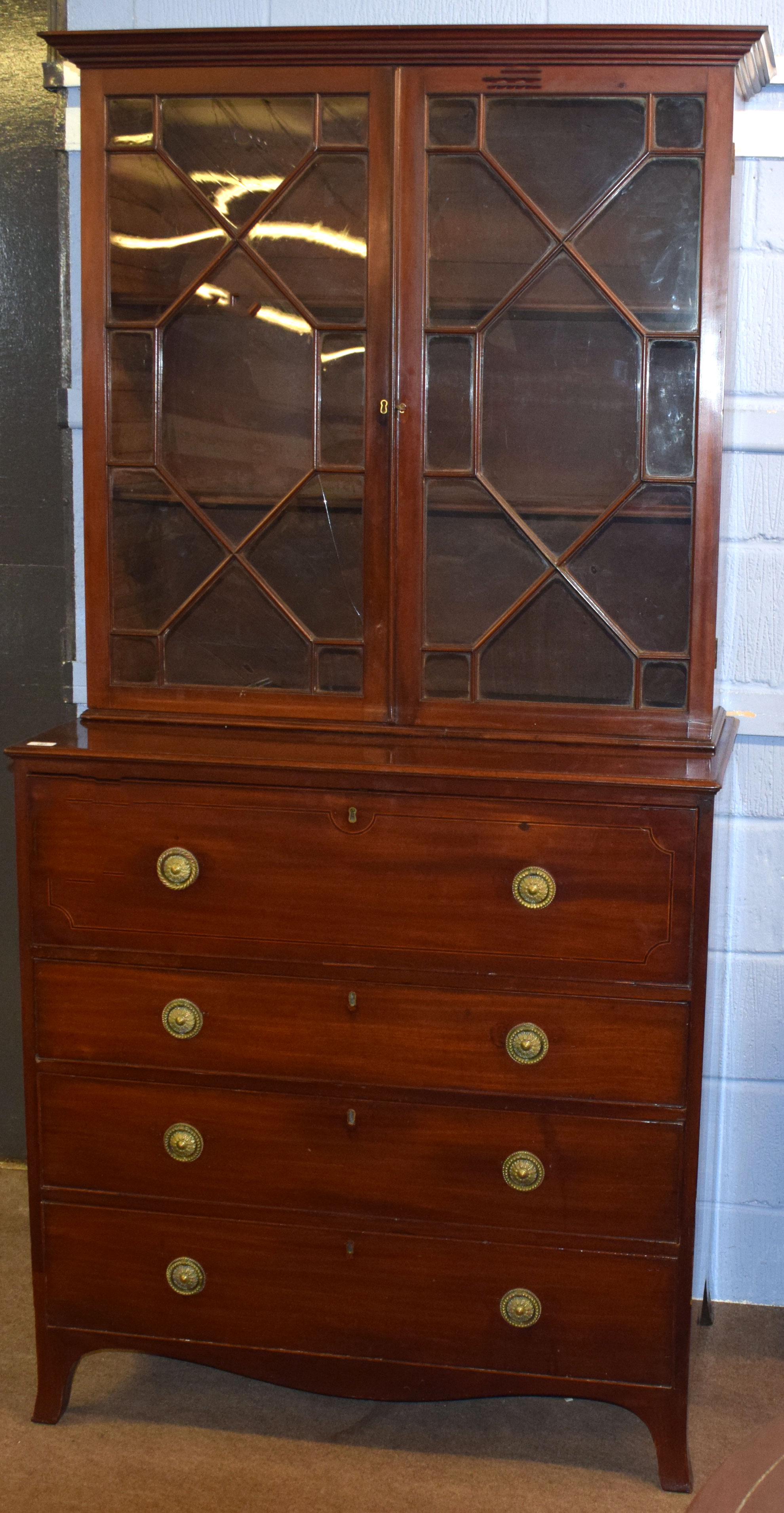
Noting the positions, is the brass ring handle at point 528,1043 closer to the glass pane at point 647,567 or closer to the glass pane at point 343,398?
the glass pane at point 647,567

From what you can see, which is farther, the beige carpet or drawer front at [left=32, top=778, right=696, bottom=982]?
the beige carpet

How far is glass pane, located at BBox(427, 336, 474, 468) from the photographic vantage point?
2.32 meters

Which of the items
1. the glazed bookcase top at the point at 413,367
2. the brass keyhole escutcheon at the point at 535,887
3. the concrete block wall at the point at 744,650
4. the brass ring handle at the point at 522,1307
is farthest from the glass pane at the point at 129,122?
the brass ring handle at the point at 522,1307

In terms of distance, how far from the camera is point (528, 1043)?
2176 millimetres

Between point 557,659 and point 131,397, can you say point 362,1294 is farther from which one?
point 131,397

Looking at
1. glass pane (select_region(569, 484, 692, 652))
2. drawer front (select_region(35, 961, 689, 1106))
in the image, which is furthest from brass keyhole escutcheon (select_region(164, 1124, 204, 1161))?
glass pane (select_region(569, 484, 692, 652))

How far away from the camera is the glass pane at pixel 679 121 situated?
2.21 m

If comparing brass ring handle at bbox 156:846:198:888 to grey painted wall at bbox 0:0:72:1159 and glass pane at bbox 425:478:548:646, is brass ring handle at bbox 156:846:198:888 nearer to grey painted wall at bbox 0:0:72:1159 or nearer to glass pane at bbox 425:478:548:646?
glass pane at bbox 425:478:548:646

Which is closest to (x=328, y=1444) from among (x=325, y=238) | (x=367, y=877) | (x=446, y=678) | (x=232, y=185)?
(x=367, y=877)

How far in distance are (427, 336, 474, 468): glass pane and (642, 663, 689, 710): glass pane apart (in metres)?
0.46

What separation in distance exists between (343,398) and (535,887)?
35.0 inches

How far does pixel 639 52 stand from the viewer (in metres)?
2.18

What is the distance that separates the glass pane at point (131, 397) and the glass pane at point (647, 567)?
2.56 ft

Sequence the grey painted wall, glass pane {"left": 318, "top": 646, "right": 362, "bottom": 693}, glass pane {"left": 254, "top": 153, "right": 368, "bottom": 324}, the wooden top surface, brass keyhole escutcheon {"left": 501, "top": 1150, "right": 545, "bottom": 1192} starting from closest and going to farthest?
the wooden top surface, brass keyhole escutcheon {"left": 501, "top": 1150, "right": 545, "bottom": 1192}, glass pane {"left": 254, "top": 153, "right": 368, "bottom": 324}, glass pane {"left": 318, "top": 646, "right": 362, "bottom": 693}, the grey painted wall
